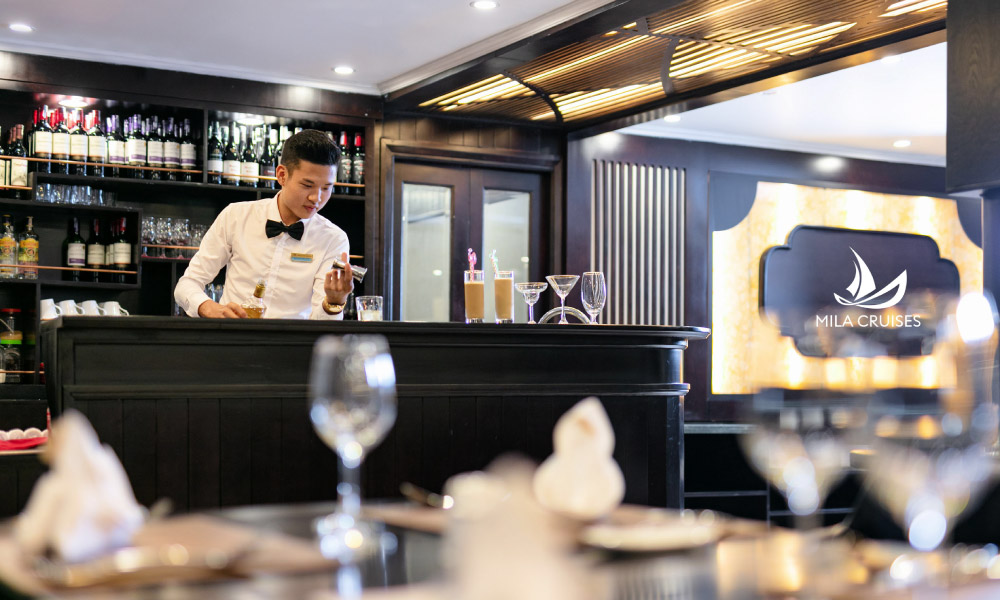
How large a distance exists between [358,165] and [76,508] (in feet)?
17.1

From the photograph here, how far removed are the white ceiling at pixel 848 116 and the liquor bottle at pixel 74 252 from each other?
3.69 metres

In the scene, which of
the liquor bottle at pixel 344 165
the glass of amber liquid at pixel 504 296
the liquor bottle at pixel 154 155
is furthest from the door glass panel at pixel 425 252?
the glass of amber liquid at pixel 504 296

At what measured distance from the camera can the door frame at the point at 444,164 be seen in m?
6.29

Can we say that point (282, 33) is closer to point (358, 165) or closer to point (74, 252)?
point (358, 165)

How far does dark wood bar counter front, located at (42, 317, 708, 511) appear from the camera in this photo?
2.84 meters

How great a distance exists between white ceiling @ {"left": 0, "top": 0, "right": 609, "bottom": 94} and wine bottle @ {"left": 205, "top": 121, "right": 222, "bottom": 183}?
361mm

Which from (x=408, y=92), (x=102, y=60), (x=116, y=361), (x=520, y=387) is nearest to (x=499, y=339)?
(x=520, y=387)

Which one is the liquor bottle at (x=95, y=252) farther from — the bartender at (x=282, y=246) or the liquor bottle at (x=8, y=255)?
the bartender at (x=282, y=246)

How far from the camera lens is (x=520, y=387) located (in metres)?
3.33

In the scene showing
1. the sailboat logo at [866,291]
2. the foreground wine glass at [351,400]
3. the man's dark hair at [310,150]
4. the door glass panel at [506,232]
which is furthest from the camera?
the sailboat logo at [866,291]

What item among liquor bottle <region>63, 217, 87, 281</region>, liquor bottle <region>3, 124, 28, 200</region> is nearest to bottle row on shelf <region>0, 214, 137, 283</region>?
liquor bottle <region>63, 217, 87, 281</region>

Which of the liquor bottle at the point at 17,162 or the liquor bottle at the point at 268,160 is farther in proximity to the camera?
the liquor bottle at the point at 268,160

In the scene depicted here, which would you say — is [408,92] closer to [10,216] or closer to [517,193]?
[517,193]

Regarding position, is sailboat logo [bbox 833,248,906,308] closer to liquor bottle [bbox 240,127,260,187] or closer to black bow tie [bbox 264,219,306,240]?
liquor bottle [bbox 240,127,260,187]
